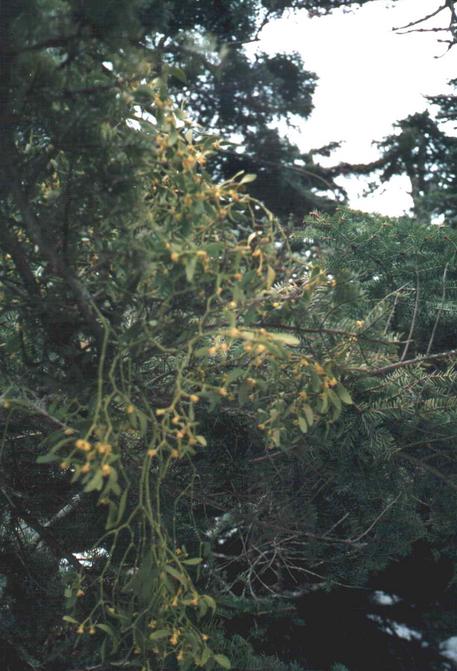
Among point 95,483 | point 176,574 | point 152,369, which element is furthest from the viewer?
point 152,369

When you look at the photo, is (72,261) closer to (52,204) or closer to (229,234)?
(52,204)

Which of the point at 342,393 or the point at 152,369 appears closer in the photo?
the point at 342,393

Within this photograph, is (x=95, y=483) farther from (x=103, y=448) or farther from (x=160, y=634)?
(x=160, y=634)

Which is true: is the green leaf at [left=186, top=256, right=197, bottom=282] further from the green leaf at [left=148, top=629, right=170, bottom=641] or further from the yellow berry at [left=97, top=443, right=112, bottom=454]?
the green leaf at [left=148, top=629, right=170, bottom=641]

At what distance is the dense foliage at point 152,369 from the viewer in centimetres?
116

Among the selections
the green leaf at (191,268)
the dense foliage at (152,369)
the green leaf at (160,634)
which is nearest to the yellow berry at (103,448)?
the dense foliage at (152,369)

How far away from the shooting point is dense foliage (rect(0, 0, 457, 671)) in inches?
45.7

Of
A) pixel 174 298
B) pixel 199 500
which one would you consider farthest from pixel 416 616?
pixel 174 298

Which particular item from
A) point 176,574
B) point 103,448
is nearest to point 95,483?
point 103,448

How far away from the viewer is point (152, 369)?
161cm

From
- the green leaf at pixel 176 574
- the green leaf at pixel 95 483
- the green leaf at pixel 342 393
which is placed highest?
the green leaf at pixel 342 393

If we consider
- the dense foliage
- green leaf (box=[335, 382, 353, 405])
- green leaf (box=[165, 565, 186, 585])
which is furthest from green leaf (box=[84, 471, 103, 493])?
green leaf (box=[335, 382, 353, 405])

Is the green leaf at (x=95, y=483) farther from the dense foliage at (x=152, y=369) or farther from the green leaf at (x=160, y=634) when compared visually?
the green leaf at (x=160, y=634)

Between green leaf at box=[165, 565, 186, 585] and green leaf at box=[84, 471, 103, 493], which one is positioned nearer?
green leaf at box=[84, 471, 103, 493]
